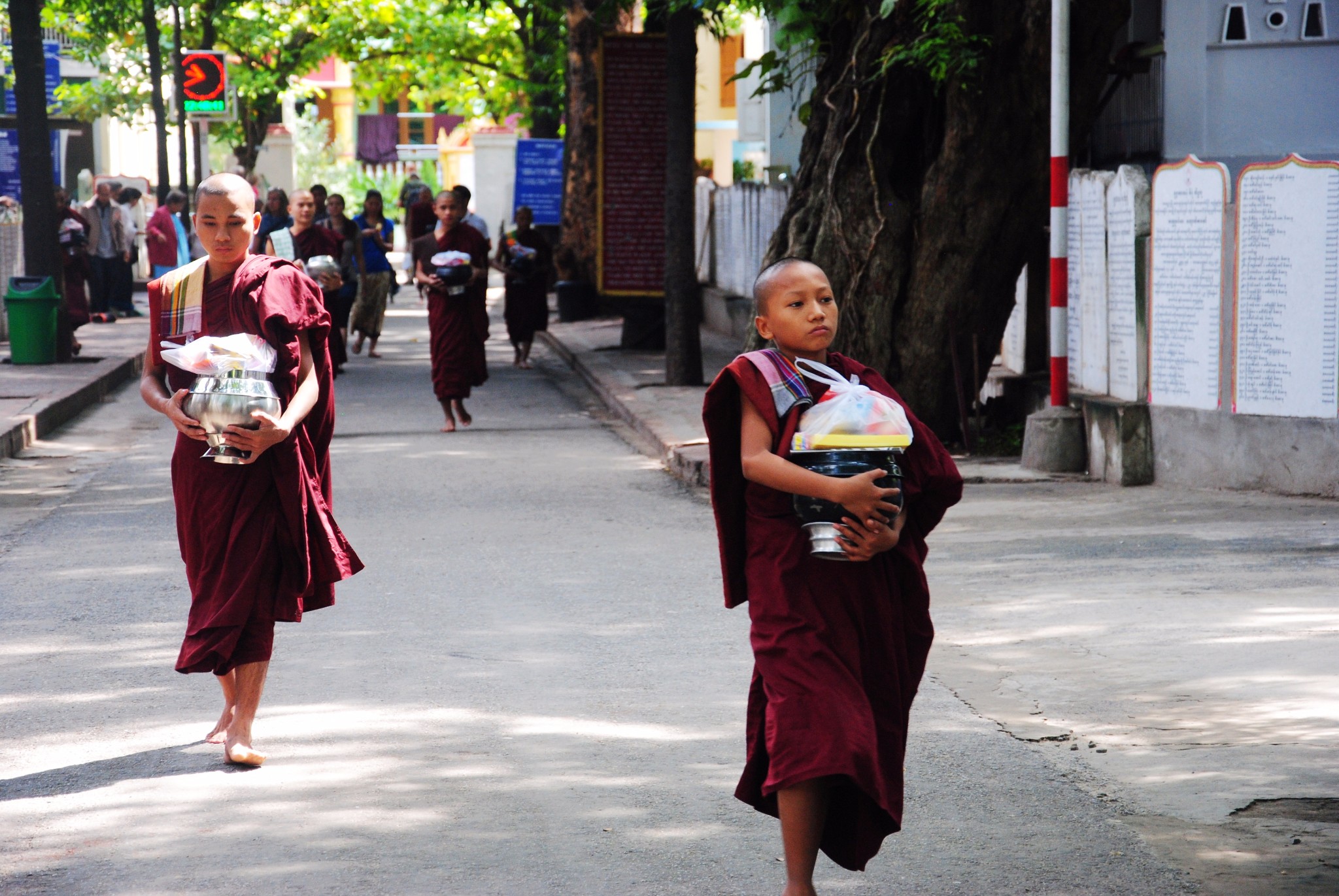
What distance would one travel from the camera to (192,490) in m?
5.17

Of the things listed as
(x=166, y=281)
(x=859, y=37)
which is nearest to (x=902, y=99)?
(x=859, y=37)

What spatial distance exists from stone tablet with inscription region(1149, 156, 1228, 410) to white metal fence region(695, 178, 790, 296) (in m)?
9.43

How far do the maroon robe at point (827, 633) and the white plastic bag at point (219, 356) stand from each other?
1.71 meters

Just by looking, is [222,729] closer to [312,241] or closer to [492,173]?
[312,241]

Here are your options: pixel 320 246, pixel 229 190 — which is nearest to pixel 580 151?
pixel 320 246

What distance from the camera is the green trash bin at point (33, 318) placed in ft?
56.2

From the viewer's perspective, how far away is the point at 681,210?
15.3m

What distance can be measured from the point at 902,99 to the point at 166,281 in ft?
23.2

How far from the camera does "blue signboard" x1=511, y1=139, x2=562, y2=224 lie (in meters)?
27.3

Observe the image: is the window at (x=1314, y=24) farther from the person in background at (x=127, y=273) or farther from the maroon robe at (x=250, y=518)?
the person in background at (x=127, y=273)

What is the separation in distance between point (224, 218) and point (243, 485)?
82cm

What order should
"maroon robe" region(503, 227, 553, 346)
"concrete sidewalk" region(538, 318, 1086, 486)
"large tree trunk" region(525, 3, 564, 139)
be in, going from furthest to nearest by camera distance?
"large tree trunk" region(525, 3, 564, 139) → "maroon robe" region(503, 227, 553, 346) → "concrete sidewalk" region(538, 318, 1086, 486)

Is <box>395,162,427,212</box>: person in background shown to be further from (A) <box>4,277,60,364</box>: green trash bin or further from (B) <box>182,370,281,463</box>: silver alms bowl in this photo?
→ (B) <box>182,370,281,463</box>: silver alms bowl

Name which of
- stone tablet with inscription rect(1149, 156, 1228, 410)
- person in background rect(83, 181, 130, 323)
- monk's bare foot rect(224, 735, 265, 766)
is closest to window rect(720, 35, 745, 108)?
person in background rect(83, 181, 130, 323)
